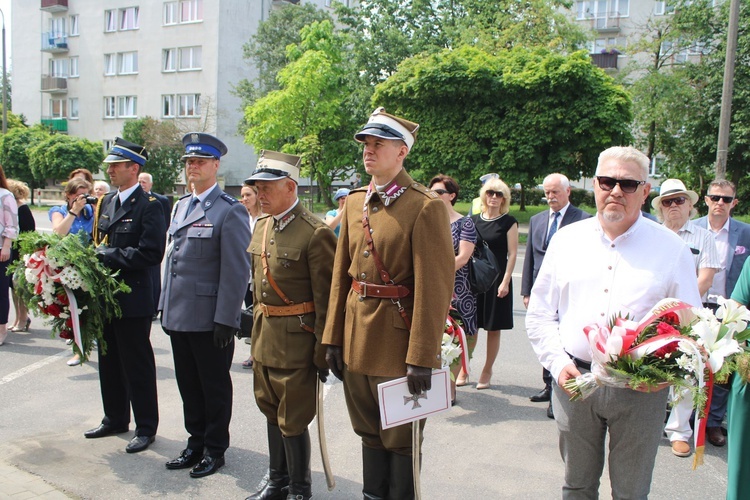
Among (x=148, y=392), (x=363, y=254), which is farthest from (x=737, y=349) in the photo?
(x=148, y=392)

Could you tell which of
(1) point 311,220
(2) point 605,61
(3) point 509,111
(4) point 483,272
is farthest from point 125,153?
(2) point 605,61

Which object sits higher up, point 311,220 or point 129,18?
point 129,18

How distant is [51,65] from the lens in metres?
51.4

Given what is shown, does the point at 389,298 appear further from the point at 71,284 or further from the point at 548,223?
the point at 548,223

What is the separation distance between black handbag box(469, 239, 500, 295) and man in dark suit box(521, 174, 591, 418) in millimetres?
408

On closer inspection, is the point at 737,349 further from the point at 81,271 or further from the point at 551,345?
the point at 81,271

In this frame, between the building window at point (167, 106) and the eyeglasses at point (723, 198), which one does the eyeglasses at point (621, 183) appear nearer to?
the eyeglasses at point (723, 198)

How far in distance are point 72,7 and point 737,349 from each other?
55884mm

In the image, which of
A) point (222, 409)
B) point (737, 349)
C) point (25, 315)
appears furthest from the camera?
point (25, 315)

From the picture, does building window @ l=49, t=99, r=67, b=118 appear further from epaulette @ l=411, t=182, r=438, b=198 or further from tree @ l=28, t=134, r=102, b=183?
epaulette @ l=411, t=182, r=438, b=198

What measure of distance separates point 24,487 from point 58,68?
5392 cm

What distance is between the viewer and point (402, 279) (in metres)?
3.51

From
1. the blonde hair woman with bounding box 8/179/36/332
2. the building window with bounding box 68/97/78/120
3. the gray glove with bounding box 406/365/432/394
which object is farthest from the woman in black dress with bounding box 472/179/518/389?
the building window with bounding box 68/97/78/120

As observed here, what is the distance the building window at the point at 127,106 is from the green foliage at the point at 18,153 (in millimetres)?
7486
